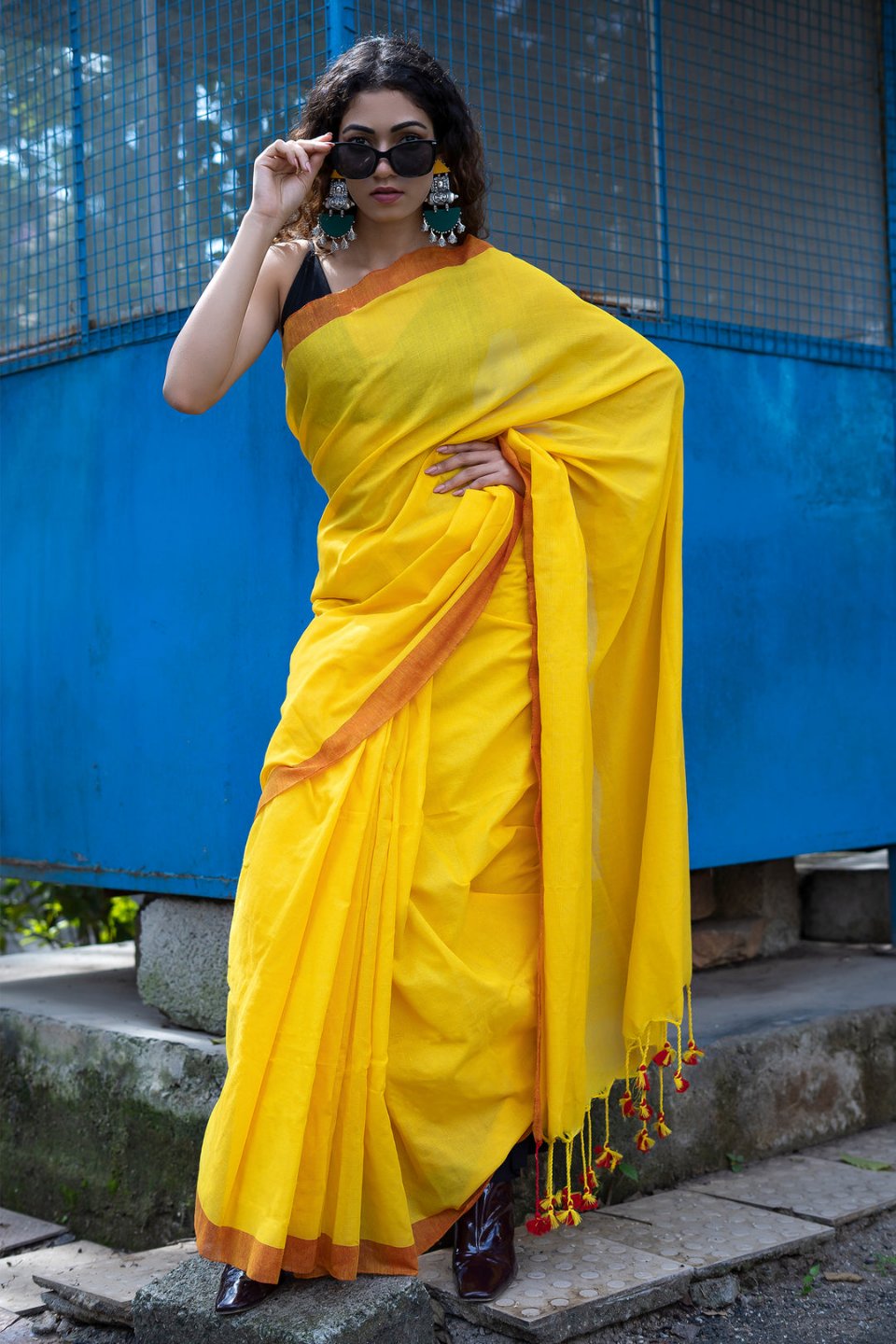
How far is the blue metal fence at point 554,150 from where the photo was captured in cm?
376

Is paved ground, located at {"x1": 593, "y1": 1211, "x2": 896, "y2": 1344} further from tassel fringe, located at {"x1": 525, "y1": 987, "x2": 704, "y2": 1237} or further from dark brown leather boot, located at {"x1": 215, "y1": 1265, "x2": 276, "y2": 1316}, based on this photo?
dark brown leather boot, located at {"x1": 215, "y1": 1265, "x2": 276, "y2": 1316}

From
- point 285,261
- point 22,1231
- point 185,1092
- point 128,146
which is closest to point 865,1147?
point 185,1092

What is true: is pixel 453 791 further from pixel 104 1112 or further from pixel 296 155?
pixel 104 1112

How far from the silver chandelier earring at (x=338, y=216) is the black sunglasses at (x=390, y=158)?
57 millimetres

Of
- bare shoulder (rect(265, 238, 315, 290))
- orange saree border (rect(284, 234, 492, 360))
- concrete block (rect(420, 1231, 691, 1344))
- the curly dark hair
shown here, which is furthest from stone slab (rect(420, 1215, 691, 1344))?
the curly dark hair

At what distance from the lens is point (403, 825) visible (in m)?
2.48

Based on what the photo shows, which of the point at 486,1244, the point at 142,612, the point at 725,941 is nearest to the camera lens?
the point at 486,1244

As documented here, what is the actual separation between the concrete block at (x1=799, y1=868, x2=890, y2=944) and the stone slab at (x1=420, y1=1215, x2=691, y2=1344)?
216 centimetres

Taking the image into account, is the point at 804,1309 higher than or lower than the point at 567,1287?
lower

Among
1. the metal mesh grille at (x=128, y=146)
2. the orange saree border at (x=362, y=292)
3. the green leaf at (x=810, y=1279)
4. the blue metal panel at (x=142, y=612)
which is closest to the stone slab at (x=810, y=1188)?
the green leaf at (x=810, y=1279)

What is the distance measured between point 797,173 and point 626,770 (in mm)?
2522

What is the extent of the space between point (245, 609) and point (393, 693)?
1142mm

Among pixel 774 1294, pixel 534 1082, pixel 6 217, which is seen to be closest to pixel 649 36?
pixel 6 217

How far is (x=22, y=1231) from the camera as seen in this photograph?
3.78 m
